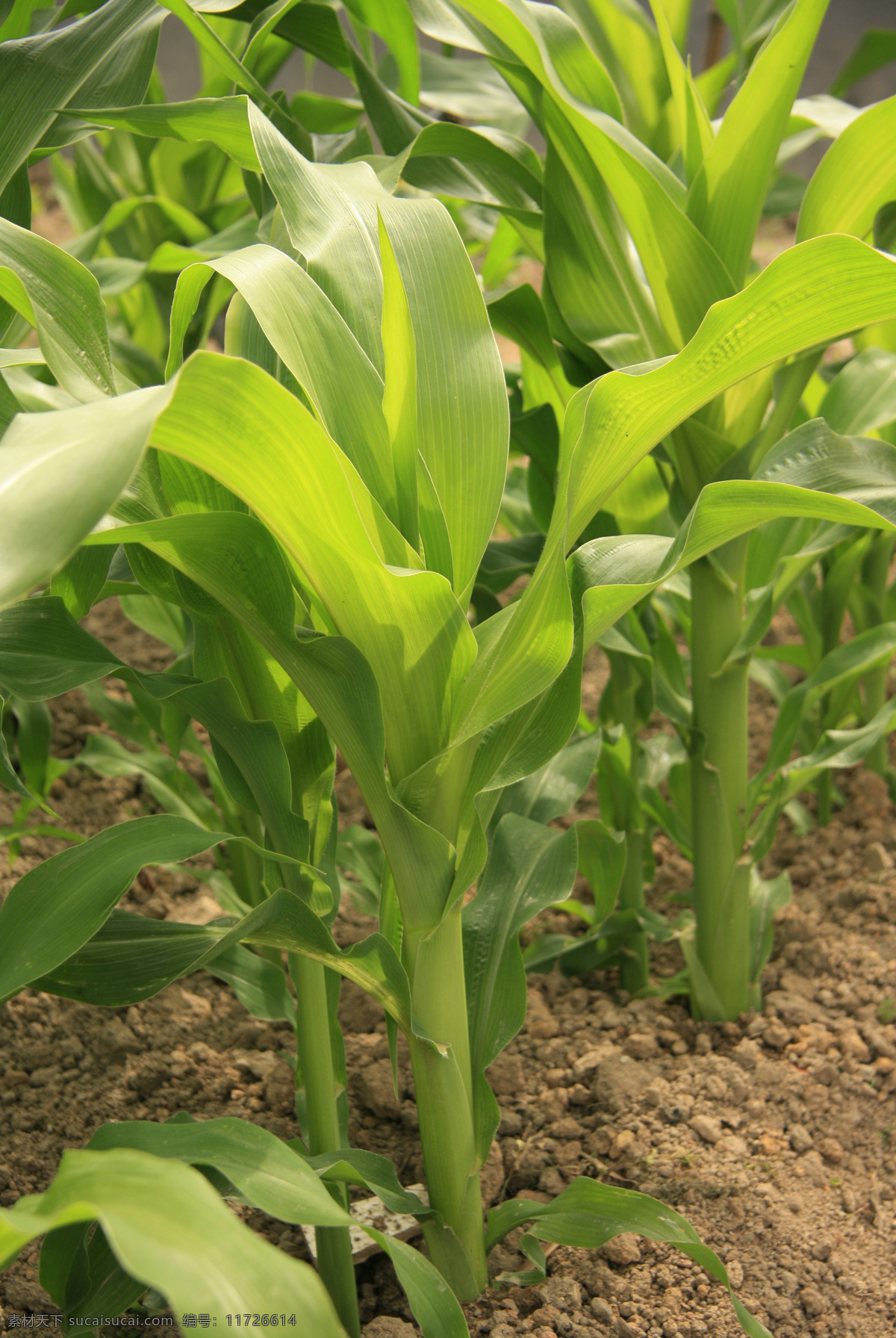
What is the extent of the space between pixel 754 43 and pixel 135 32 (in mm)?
→ 598

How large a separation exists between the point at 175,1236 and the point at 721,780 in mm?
656

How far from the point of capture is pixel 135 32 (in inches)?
29.0

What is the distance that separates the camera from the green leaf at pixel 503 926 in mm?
708

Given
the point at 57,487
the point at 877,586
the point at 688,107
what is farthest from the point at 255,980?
the point at 877,586

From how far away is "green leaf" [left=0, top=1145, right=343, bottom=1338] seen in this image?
0.35 meters

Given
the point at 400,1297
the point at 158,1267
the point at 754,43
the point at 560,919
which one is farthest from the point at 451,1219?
the point at 754,43

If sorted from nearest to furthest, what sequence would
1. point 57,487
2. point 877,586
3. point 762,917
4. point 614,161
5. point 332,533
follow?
1. point 57,487
2. point 332,533
3. point 614,161
4. point 762,917
5. point 877,586

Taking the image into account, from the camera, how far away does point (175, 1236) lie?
36 cm

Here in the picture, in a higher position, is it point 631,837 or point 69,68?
point 69,68

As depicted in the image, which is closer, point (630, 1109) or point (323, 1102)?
point (323, 1102)

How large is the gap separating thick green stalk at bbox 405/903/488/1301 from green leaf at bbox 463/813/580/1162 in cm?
3

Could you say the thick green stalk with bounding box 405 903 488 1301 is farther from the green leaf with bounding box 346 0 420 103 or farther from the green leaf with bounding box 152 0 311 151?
the green leaf with bounding box 346 0 420 103

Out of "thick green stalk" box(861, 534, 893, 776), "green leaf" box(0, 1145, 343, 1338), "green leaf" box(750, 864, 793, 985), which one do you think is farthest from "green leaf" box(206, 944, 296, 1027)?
"thick green stalk" box(861, 534, 893, 776)

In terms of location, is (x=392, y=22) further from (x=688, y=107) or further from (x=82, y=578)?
(x=82, y=578)
